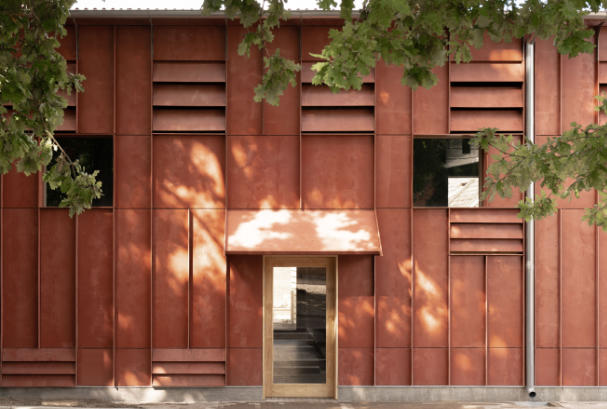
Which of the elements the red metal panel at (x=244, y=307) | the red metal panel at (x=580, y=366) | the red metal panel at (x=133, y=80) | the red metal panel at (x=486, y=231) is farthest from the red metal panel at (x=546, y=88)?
the red metal panel at (x=133, y=80)

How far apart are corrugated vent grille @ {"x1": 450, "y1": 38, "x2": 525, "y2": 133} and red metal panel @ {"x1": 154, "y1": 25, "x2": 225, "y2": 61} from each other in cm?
458

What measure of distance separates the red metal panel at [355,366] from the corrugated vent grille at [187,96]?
16.0 feet

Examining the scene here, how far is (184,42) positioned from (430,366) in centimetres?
771

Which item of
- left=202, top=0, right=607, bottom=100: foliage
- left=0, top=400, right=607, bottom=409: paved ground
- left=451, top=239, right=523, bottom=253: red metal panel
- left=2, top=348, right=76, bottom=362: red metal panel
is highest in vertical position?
left=202, top=0, right=607, bottom=100: foliage

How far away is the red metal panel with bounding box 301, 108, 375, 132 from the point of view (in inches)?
401

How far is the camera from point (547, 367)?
10.2 meters

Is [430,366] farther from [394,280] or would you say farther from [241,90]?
[241,90]

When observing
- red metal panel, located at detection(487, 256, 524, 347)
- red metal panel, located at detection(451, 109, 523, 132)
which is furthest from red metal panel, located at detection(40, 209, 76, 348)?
red metal panel, located at detection(487, 256, 524, 347)

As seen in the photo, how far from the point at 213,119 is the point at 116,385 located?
5.32 meters

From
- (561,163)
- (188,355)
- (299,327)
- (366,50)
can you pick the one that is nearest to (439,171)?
(299,327)

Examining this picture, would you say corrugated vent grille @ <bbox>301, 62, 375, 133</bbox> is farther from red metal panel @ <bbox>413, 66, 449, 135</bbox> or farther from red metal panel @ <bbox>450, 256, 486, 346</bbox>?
red metal panel @ <bbox>450, 256, 486, 346</bbox>

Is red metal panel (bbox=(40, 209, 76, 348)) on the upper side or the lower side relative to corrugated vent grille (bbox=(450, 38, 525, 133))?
lower

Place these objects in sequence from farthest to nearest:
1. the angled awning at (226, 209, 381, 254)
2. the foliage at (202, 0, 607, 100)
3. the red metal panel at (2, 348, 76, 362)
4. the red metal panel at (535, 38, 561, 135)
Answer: the red metal panel at (535, 38, 561, 135) → the red metal panel at (2, 348, 76, 362) → the angled awning at (226, 209, 381, 254) → the foliage at (202, 0, 607, 100)

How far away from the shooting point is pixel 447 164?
10305mm
